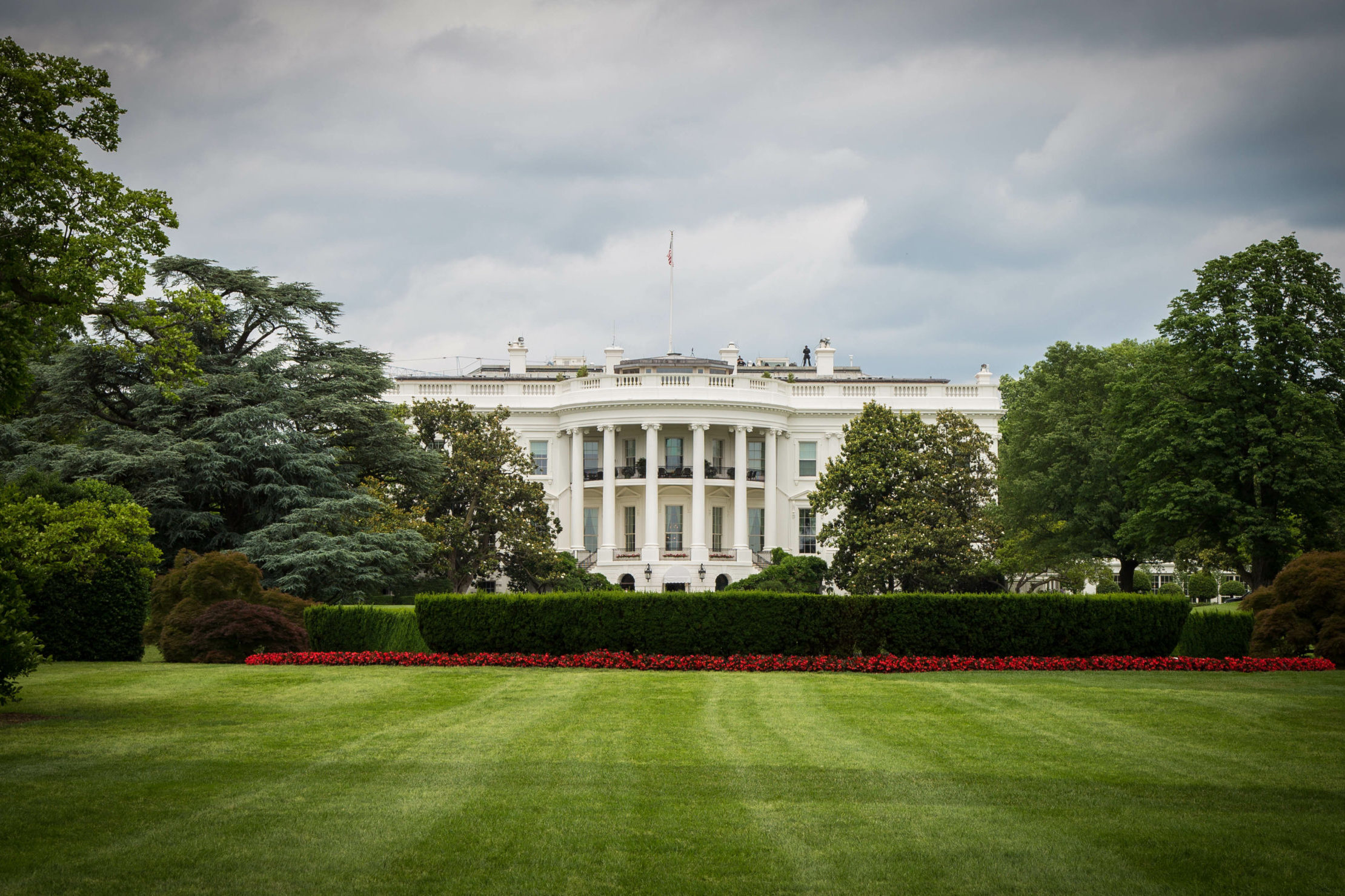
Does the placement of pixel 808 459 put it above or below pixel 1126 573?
above

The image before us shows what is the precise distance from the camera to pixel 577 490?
55562 millimetres

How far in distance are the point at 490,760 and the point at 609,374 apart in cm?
4498

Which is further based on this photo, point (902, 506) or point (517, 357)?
point (517, 357)

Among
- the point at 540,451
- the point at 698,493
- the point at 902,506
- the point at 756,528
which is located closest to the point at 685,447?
the point at 698,493

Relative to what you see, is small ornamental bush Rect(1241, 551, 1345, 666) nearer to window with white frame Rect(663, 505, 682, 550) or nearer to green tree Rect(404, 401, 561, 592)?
green tree Rect(404, 401, 561, 592)

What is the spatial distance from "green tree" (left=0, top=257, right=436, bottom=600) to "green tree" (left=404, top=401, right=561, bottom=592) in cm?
603

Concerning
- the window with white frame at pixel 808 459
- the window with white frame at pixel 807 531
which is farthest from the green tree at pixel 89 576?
the window with white frame at pixel 808 459

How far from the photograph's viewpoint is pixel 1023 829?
8266 millimetres

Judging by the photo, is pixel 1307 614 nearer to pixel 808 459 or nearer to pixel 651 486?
pixel 651 486

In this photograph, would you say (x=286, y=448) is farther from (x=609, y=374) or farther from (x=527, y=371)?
(x=527, y=371)

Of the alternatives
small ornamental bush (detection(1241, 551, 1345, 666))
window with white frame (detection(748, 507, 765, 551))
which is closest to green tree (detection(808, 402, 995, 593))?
window with white frame (detection(748, 507, 765, 551))

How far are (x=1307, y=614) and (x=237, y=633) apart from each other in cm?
2122

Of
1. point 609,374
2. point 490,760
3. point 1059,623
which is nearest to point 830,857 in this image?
point 490,760

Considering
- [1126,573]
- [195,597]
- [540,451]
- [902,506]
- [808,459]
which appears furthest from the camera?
[808,459]
